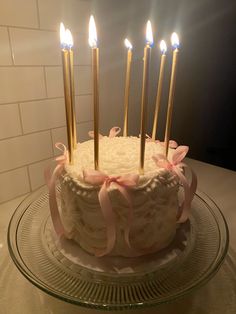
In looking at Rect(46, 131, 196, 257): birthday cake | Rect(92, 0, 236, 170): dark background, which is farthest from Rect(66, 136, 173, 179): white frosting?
Rect(92, 0, 236, 170): dark background

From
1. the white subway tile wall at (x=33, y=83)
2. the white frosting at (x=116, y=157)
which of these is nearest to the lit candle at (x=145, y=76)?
the white frosting at (x=116, y=157)

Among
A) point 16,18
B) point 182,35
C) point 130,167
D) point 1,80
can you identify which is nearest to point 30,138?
point 1,80

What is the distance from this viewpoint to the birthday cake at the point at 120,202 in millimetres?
433

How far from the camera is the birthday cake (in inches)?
17.0

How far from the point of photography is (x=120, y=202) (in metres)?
0.44

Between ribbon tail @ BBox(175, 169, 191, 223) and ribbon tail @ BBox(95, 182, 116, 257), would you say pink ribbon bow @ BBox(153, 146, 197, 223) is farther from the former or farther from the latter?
ribbon tail @ BBox(95, 182, 116, 257)

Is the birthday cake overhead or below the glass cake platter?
overhead

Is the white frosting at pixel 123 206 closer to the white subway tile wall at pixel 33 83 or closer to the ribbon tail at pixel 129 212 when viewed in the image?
the ribbon tail at pixel 129 212

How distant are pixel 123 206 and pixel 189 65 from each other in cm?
78

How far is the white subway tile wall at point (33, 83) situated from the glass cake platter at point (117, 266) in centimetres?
23

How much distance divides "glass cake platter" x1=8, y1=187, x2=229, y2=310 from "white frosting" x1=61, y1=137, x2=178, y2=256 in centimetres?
3

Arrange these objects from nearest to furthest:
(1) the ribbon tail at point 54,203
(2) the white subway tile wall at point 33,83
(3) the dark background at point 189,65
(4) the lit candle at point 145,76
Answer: (4) the lit candle at point 145,76 → (1) the ribbon tail at point 54,203 → (2) the white subway tile wall at point 33,83 → (3) the dark background at point 189,65

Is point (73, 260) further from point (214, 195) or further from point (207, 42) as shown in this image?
point (207, 42)

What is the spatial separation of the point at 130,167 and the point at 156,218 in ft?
0.34
